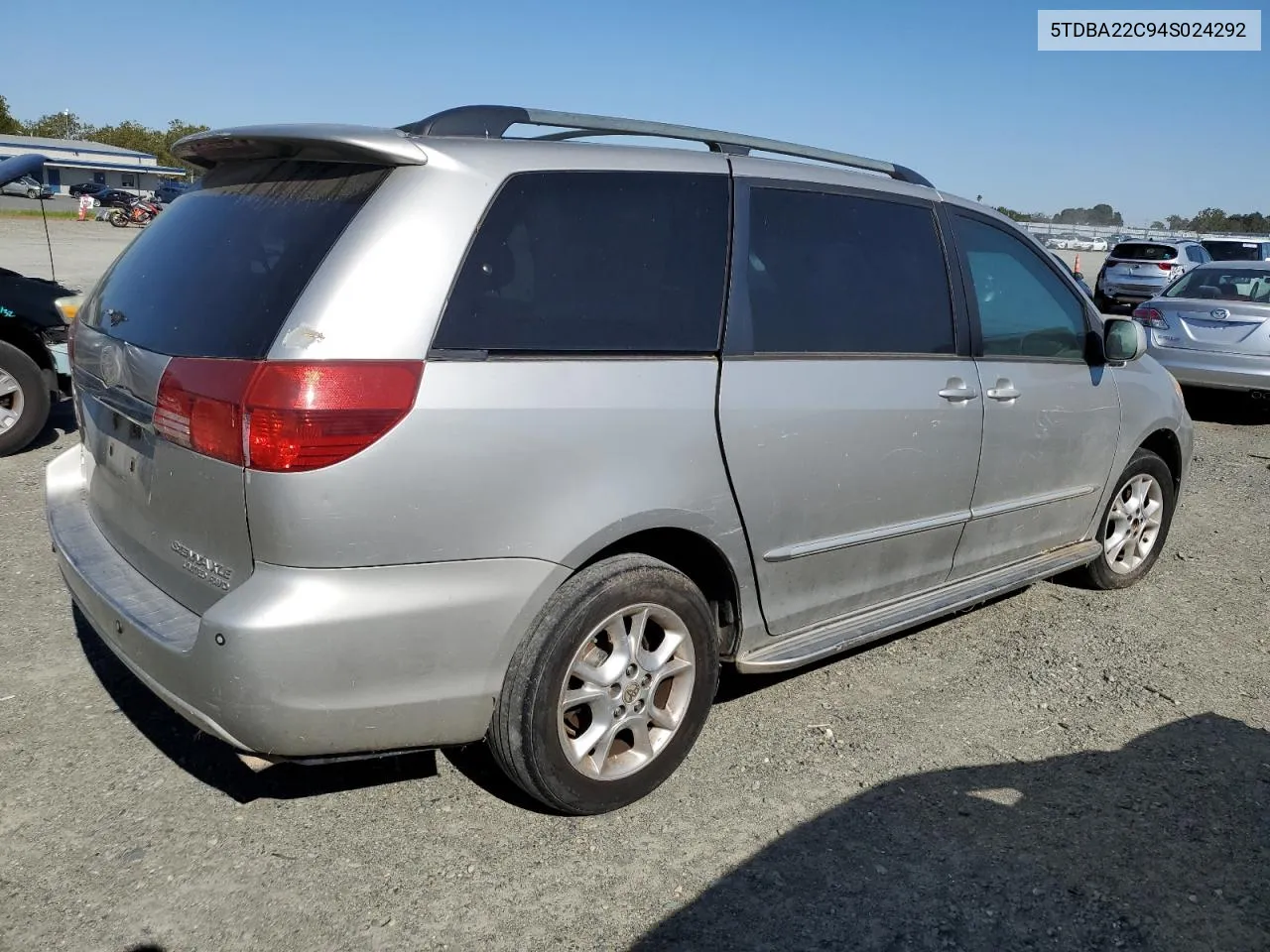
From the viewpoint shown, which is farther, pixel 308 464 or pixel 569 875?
pixel 569 875

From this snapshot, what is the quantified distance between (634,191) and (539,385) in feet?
2.38

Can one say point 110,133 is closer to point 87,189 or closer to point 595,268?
point 87,189

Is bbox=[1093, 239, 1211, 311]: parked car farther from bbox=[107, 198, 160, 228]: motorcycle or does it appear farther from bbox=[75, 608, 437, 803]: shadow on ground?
bbox=[107, 198, 160, 228]: motorcycle

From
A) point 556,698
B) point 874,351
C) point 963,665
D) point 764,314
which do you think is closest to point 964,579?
point 963,665

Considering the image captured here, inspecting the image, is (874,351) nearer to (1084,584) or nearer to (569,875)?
(569,875)

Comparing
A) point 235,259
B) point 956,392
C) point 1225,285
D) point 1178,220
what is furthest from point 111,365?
point 1178,220

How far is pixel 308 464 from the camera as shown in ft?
7.85

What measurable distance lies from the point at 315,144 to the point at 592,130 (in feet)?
2.89

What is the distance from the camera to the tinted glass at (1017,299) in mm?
4145

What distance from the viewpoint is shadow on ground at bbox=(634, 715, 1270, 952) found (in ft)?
8.55

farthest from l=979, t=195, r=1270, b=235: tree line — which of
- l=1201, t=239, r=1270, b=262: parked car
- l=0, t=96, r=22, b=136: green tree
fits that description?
l=0, t=96, r=22, b=136: green tree

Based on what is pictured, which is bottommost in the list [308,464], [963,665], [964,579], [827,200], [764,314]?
[963,665]

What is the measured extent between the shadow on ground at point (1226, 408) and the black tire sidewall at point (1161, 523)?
588 centimetres

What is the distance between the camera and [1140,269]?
19094mm
